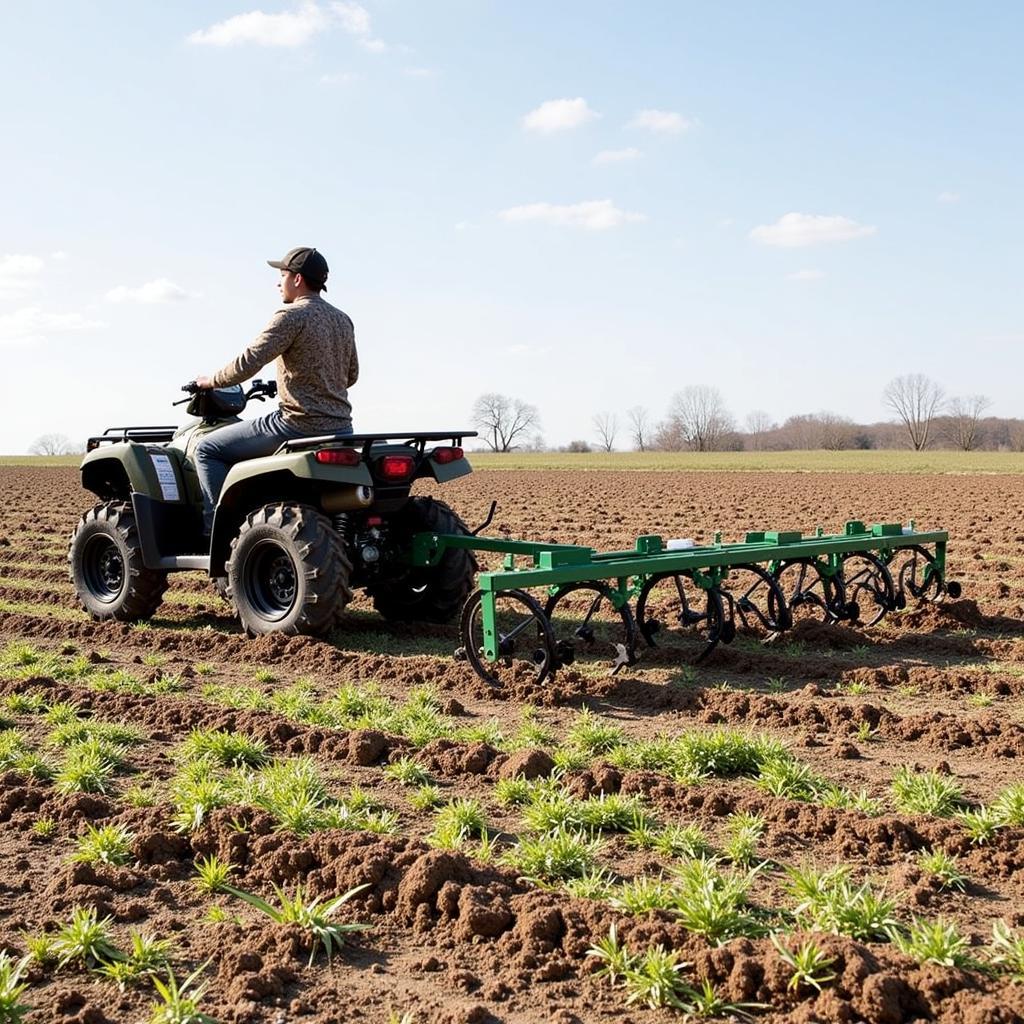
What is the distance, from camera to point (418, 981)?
309 centimetres

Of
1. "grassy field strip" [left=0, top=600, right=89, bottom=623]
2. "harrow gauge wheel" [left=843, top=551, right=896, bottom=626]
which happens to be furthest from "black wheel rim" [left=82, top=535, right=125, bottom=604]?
"harrow gauge wheel" [left=843, top=551, right=896, bottom=626]

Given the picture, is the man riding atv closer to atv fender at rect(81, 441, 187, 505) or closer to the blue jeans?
the blue jeans

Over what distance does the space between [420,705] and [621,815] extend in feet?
6.66

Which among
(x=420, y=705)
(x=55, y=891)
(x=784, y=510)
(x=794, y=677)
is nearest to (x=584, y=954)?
(x=55, y=891)

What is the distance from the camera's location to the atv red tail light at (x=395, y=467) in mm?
7633

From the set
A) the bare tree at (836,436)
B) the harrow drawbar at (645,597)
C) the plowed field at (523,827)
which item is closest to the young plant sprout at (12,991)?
the plowed field at (523,827)

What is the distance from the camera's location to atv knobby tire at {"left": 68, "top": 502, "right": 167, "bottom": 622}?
28.7 ft

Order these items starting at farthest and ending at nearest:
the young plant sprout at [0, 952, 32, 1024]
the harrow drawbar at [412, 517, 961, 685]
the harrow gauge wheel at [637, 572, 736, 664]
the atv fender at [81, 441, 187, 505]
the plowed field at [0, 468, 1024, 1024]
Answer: the atv fender at [81, 441, 187, 505]
the harrow gauge wheel at [637, 572, 736, 664]
the harrow drawbar at [412, 517, 961, 685]
the plowed field at [0, 468, 1024, 1024]
the young plant sprout at [0, 952, 32, 1024]

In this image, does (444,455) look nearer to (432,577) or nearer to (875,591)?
(432,577)

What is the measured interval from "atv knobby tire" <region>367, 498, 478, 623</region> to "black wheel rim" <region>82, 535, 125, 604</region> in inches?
82.6

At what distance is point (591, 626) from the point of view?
28.3 feet

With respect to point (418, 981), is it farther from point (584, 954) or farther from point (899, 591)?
point (899, 591)

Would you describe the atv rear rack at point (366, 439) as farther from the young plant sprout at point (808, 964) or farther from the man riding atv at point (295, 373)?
the young plant sprout at point (808, 964)

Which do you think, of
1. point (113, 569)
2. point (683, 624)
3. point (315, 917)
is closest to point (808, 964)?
point (315, 917)
